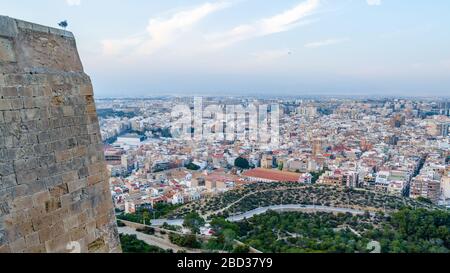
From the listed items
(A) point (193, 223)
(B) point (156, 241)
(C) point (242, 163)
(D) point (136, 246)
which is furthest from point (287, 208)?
(C) point (242, 163)

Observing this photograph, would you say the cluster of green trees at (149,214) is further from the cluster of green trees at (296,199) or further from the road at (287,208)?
the road at (287,208)

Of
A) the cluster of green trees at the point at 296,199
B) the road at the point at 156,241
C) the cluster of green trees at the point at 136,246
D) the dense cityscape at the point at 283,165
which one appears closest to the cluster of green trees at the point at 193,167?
the dense cityscape at the point at 283,165

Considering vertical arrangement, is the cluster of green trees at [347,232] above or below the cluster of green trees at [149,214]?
above

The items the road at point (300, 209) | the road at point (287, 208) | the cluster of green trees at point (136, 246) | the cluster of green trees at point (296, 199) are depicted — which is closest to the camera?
the cluster of green trees at point (136, 246)

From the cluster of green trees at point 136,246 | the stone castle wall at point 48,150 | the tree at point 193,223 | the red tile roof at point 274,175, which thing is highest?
the stone castle wall at point 48,150

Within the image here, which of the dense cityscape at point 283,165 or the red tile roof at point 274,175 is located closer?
the dense cityscape at point 283,165

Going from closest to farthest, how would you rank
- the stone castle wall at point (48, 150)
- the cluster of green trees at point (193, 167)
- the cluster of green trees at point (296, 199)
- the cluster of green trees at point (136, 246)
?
the stone castle wall at point (48, 150), the cluster of green trees at point (136, 246), the cluster of green trees at point (296, 199), the cluster of green trees at point (193, 167)

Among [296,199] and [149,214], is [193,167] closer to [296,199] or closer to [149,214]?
[149,214]
